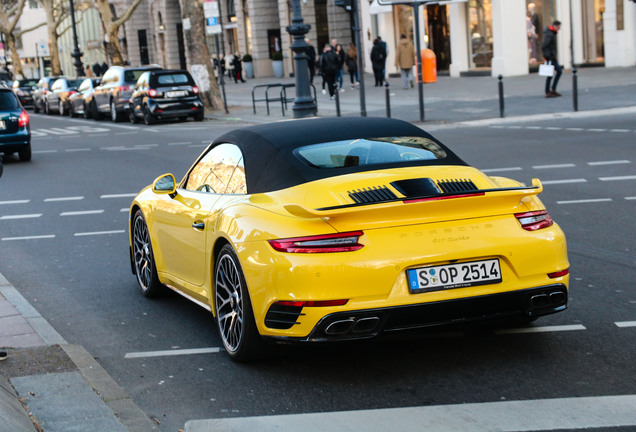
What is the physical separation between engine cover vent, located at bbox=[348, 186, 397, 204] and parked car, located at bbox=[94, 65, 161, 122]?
2719cm

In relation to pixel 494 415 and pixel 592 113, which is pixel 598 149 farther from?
pixel 494 415

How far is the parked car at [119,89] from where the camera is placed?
3250cm

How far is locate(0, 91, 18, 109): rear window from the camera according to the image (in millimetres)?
21047

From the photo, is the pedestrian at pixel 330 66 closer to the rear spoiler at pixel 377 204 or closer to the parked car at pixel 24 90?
the parked car at pixel 24 90

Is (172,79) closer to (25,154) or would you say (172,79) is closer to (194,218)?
Result: (25,154)

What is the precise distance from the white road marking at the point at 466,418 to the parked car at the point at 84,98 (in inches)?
1274

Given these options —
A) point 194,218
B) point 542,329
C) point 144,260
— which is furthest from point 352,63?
point 542,329

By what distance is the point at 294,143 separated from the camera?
20.0 ft

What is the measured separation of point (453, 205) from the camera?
205 inches

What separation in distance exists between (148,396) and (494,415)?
177 cm

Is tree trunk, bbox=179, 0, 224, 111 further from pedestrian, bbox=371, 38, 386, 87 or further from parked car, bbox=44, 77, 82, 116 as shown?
parked car, bbox=44, 77, 82, 116

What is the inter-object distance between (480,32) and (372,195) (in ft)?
115

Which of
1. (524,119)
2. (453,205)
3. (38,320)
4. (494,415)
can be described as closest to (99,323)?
(38,320)

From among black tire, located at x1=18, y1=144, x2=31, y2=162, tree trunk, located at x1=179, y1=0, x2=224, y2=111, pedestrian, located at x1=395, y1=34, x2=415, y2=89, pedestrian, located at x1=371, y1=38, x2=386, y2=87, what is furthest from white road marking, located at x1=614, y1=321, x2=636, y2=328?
pedestrian, located at x1=371, y1=38, x2=386, y2=87
